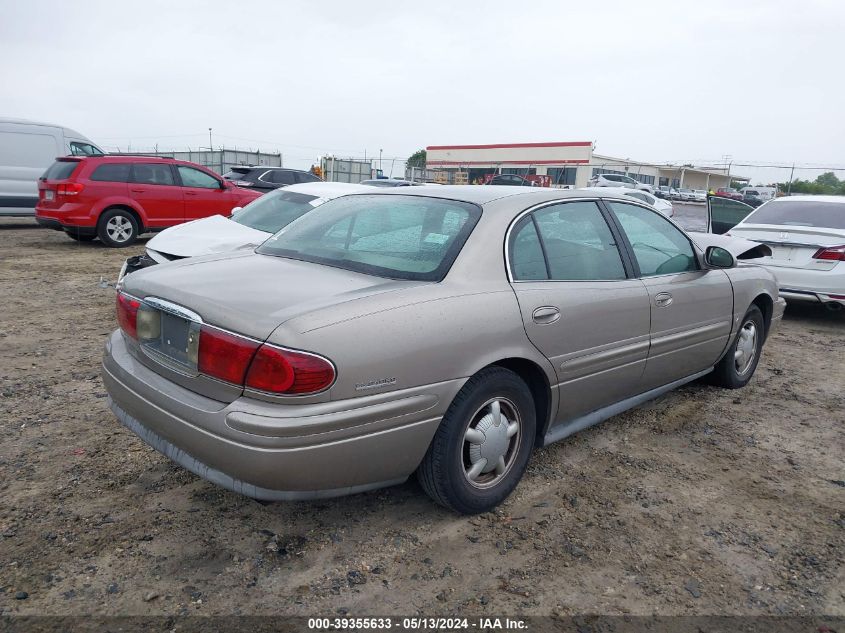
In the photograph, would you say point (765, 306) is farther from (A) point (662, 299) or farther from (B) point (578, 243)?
(B) point (578, 243)

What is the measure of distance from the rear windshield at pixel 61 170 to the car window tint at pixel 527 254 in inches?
385


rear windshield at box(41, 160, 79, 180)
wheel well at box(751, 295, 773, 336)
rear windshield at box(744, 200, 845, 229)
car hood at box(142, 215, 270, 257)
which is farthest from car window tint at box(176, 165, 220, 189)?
wheel well at box(751, 295, 773, 336)

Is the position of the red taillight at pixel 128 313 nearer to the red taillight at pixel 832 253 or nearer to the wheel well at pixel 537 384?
the wheel well at pixel 537 384

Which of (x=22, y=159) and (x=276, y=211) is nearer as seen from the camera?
(x=276, y=211)

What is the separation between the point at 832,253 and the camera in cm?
683

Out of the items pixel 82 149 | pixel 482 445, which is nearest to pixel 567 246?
pixel 482 445

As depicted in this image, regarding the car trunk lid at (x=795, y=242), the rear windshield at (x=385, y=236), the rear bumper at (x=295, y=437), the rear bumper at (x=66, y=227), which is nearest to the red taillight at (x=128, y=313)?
the rear bumper at (x=295, y=437)

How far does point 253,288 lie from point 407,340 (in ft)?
2.29

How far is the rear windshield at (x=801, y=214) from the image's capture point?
24.0 ft

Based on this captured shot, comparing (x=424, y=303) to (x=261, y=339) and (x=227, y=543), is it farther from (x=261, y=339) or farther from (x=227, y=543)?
(x=227, y=543)

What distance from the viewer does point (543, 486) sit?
3.31 m

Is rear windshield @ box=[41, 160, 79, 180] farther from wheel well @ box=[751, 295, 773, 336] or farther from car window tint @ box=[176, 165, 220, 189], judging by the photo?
wheel well @ box=[751, 295, 773, 336]

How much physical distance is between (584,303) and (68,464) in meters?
2.74

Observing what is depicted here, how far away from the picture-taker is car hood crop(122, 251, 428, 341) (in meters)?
2.43
